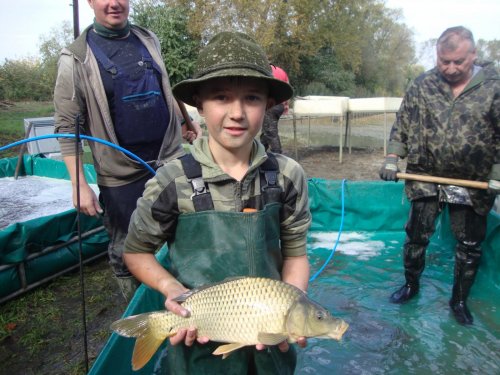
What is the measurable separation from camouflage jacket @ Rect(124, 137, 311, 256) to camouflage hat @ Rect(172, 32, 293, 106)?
29 centimetres

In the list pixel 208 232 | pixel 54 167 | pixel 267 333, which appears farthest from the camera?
pixel 54 167

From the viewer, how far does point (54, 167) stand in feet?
22.2

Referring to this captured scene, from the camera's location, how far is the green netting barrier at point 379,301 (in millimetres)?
3086

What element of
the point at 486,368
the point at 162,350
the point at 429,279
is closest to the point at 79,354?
the point at 162,350

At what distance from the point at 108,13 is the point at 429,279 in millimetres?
4018

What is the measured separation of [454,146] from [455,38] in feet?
2.87

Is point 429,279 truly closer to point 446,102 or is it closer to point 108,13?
point 446,102

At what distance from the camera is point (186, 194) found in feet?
5.50

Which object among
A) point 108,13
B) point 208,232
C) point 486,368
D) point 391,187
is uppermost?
point 108,13

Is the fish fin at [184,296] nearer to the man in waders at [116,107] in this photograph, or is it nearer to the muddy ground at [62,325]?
the man in waders at [116,107]

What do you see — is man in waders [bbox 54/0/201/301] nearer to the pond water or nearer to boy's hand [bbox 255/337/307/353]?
boy's hand [bbox 255/337/307/353]

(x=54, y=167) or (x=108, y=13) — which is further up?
(x=108, y=13)

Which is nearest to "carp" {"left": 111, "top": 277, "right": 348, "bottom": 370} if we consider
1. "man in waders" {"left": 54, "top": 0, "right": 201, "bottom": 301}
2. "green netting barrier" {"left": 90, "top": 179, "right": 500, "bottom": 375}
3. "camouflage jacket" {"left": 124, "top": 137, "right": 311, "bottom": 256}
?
"camouflage jacket" {"left": 124, "top": 137, "right": 311, "bottom": 256}

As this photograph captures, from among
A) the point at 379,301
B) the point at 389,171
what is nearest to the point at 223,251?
the point at 389,171
